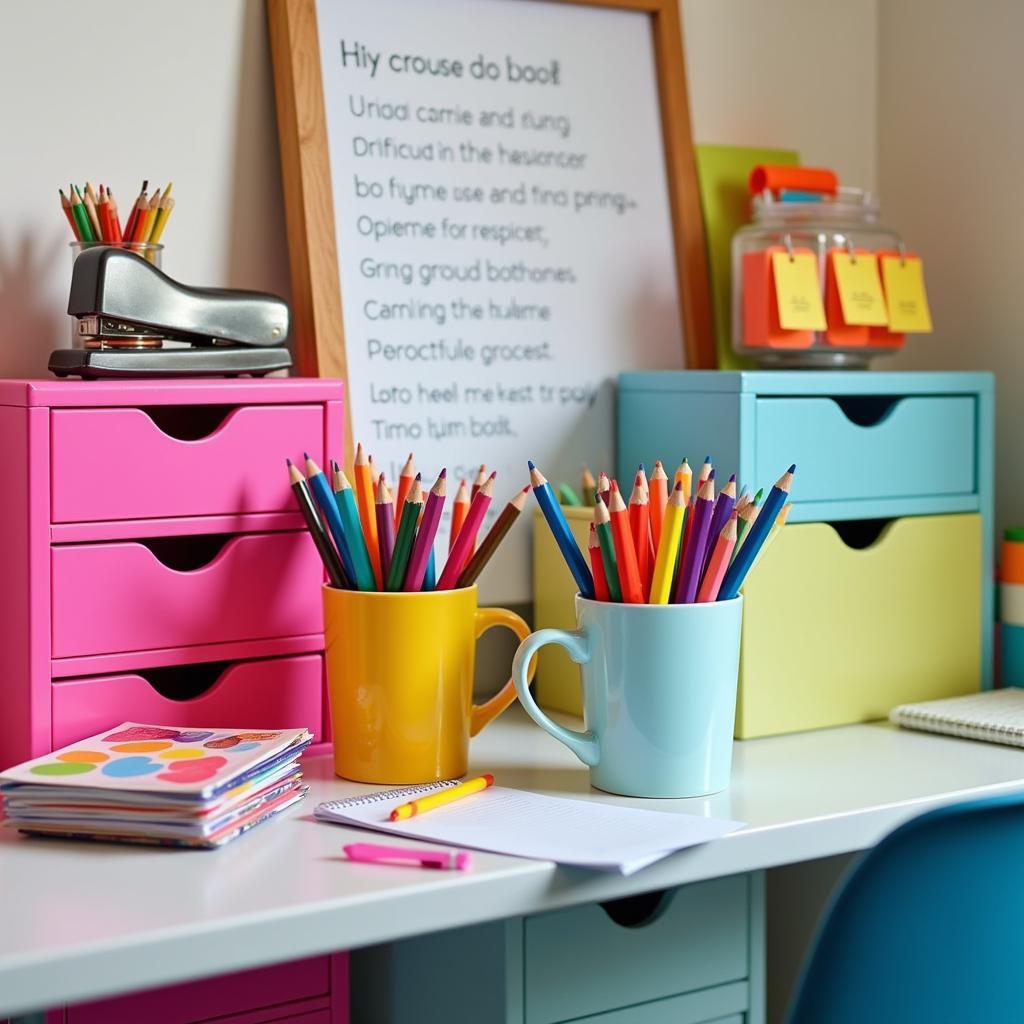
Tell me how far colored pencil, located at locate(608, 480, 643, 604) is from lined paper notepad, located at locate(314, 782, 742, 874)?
0.15m

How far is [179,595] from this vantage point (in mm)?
1093

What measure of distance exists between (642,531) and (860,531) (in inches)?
19.0

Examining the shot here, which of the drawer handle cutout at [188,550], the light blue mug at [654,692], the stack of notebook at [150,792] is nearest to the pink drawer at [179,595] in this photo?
the drawer handle cutout at [188,550]

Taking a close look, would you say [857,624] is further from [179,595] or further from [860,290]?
[179,595]

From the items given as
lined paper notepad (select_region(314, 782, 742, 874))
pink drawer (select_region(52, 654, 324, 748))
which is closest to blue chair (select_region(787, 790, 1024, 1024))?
lined paper notepad (select_region(314, 782, 742, 874))

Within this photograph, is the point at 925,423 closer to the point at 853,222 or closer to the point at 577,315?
the point at 853,222

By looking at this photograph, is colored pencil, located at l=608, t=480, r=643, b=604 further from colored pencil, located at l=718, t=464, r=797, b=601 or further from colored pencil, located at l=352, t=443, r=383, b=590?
colored pencil, located at l=352, t=443, r=383, b=590

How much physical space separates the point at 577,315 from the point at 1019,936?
2.61ft

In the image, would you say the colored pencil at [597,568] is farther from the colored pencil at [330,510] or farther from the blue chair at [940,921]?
the blue chair at [940,921]

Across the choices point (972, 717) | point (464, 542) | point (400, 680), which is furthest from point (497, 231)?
point (972, 717)

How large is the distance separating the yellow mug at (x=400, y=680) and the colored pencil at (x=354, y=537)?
0.7 inches

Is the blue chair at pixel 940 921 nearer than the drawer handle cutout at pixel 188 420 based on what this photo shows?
Yes

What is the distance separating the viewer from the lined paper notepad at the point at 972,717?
3.96 ft

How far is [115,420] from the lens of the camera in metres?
1.06
